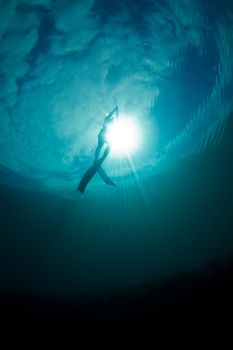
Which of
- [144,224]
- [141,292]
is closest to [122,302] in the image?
[141,292]

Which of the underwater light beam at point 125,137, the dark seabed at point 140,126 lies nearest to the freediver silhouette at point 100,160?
the underwater light beam at point 125,137

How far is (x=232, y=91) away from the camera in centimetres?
855

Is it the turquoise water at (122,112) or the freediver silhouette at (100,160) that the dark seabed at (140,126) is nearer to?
the turquoise water at (122,112)

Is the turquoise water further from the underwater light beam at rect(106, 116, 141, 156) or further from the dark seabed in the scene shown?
the underwater light beam at rect(106, 116, 141, 156)

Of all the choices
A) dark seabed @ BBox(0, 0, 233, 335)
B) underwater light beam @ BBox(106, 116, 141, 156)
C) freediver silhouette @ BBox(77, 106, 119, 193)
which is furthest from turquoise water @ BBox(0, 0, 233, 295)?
freediver silhouette @ BBox(77, 106, 119, 193)

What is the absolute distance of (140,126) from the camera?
34.1ft

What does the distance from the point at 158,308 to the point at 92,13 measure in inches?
463

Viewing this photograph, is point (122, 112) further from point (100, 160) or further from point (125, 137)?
point (100, 160)

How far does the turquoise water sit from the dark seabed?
0.04m

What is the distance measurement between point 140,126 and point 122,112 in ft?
3.96

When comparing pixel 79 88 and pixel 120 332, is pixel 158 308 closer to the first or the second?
pixel 120 332

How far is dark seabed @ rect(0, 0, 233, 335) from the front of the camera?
6883 millimetres

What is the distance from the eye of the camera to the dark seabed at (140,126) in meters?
6.88

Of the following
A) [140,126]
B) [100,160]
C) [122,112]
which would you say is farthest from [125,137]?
[100,160]
